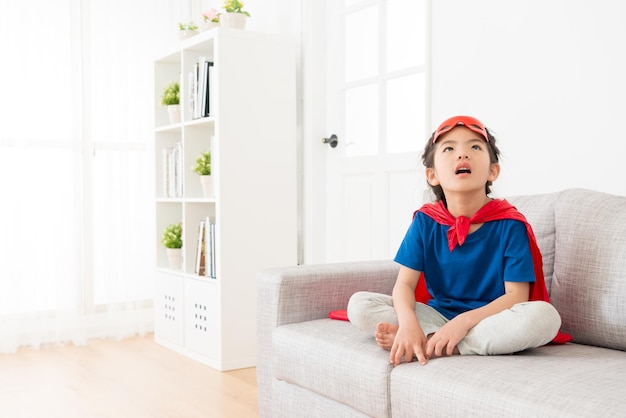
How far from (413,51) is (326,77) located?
643mm

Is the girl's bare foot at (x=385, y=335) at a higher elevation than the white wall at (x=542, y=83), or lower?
lower

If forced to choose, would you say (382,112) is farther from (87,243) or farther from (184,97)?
(87,243)

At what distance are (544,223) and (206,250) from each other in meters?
1.84

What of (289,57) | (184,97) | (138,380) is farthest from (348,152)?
(138,380)

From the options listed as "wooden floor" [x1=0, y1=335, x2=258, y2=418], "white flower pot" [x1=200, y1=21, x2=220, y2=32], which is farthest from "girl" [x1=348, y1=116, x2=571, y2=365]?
"white flower pot" [x1=200, y1=21, x2=220, y2=32]

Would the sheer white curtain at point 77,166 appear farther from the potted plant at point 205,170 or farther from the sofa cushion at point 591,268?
the sofa cushion at point 591,268

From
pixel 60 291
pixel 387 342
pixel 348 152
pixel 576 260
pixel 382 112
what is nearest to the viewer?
pixel 387 342

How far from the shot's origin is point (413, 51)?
3012 mm

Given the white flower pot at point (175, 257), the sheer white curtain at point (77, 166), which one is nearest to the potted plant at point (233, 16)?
the sheer white curtain at point (77, 166)

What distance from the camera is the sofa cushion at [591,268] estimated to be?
177 cm

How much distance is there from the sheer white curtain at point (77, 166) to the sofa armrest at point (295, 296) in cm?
198

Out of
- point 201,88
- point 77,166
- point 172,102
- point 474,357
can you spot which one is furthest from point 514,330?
point 77,166

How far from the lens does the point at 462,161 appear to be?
1783 millimetres

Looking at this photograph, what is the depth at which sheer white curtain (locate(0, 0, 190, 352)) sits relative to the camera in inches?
147
